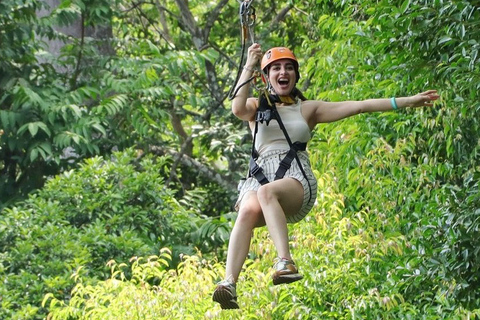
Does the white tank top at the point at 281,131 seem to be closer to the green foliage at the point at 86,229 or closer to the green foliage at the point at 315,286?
the green foliage at the point at 315,286

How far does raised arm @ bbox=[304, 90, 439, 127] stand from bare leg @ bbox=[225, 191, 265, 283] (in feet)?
1.76

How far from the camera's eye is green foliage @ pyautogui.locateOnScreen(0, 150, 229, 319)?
10.3 m

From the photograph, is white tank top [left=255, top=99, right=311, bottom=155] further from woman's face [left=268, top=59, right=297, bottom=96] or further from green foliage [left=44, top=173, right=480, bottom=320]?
green foliage [left=44, top=173, right=480, bottom=320]

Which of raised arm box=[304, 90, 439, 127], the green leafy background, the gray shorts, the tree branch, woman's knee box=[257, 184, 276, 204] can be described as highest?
the tree branch

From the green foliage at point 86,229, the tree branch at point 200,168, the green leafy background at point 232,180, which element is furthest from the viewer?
the tree branch at point 200,168

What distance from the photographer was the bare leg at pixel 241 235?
595 cm

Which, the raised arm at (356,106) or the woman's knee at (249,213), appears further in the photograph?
the raised arm at (356,106)

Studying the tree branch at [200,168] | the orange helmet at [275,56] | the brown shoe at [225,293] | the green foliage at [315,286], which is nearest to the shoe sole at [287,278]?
the brown shoe at [225,293]

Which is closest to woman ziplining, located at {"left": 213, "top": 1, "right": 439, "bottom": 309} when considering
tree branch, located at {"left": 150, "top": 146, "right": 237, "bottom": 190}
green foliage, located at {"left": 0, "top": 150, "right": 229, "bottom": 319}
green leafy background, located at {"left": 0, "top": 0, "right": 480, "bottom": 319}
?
green leafy background, located at {"left": 0, "top": 0, "right": 480, "bottom": 319}

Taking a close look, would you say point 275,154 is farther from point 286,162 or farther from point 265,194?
point 265,194

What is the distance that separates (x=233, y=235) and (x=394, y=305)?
2.70 meters

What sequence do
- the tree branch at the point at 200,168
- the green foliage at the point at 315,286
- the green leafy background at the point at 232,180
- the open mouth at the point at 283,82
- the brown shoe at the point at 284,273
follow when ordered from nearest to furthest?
Answer: the brown shoe at the point at 284,273 < the open mouth at the point at 283,82 < the green leafy background at the point at 232,180 < the green foliage at the point at 315,286 < the tree branch at the point at 200,168

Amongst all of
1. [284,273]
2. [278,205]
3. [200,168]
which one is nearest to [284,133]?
[278,205]

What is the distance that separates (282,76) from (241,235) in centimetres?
79
